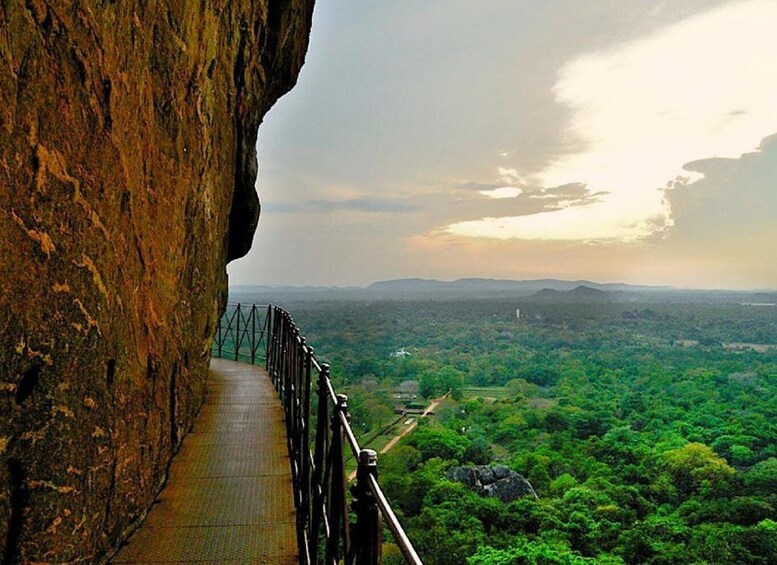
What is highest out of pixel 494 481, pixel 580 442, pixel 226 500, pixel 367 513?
pixel 367 513

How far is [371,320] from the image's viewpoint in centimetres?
11162

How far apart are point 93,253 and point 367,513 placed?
1.97 metres

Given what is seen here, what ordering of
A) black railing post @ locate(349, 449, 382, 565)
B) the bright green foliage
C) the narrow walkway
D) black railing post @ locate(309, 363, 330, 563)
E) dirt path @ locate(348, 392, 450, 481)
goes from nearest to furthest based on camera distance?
1. black railing post @ locate(349, 449, 382, 565)
2. black railing post @ locate(309, 363, 330, 563)
3. the narrow walkway
4. the bright green foliage
5. dirt path @ locate(348, 392, 450, 481)

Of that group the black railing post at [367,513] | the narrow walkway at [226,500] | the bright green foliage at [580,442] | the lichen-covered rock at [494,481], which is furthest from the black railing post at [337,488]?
the lichen-covered rock at [494,481]

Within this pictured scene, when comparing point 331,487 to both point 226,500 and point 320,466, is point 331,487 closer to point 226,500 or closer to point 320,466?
point 320,466

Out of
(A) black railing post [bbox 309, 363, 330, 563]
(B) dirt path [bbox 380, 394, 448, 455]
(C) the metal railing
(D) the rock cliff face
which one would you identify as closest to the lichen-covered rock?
(B) dirt path [bbox 380, 394, 448, 455]

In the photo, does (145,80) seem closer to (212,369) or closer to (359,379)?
(212,369)

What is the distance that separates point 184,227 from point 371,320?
4210 inches

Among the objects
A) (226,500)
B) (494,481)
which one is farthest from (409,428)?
(226,500)

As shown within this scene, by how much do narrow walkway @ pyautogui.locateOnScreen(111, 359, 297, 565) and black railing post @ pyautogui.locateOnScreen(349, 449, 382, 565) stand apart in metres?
2.06

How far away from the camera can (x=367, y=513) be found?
1828mm

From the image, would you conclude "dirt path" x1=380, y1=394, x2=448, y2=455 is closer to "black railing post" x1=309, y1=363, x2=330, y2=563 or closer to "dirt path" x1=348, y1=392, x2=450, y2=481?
"dirt path" x1=348, y1=392, x2=450, y2=481

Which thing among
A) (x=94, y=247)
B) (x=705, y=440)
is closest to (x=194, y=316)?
(x=94, y=247)

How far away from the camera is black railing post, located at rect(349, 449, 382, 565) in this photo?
1.77m
